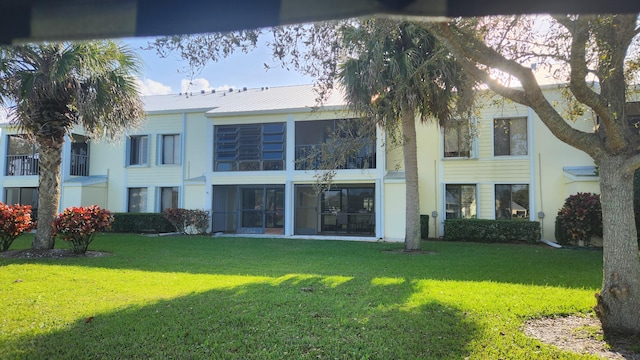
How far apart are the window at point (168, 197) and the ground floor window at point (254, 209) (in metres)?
2.99

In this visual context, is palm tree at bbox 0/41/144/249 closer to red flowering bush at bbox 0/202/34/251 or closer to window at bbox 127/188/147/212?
red flowering bush at bbox 0/202/34/251

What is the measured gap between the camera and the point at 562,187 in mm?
17156

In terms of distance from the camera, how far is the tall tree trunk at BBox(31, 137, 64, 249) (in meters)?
11.7

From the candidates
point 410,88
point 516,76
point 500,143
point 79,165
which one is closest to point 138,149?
point 79,165

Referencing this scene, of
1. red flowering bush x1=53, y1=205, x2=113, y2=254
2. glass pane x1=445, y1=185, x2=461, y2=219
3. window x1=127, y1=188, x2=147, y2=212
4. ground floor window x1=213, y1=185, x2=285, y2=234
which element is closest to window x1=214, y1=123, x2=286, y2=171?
ground floor window x1=213, y1=185, x2=285, y2=234

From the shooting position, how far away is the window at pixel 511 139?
18000 millimetres

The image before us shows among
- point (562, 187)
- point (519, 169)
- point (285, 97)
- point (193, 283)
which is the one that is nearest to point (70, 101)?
point (193, 283)

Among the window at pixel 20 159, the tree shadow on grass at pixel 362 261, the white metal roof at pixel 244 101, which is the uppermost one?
the white metal roof at pixel 244 101

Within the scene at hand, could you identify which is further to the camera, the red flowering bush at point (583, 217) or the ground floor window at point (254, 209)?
the ground floor window at point (254, 209)

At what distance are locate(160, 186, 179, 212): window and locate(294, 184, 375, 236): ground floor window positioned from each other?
687cm

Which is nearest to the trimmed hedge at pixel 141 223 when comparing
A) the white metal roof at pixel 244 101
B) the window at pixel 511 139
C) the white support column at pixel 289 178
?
the white metal roof at pixel 244 101

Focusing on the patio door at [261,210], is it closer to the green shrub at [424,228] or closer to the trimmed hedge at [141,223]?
the trimmed hedge at [141,223]

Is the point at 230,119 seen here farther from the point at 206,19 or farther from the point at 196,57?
the point at 206,19

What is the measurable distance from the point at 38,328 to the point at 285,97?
18242 millimetres
